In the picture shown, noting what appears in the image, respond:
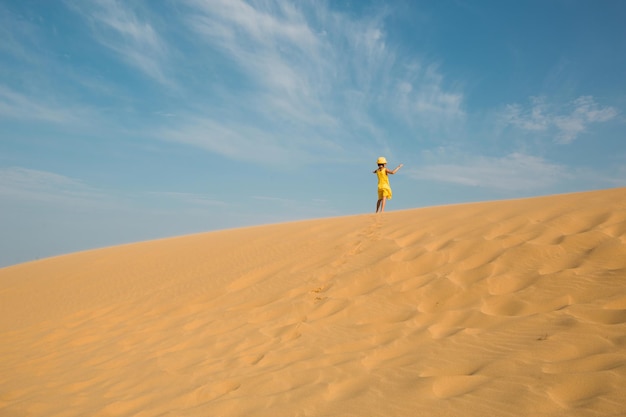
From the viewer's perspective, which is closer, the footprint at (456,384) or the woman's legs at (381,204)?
the footprint at (456,384)

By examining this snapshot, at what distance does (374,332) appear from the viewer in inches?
117

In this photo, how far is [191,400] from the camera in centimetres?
251

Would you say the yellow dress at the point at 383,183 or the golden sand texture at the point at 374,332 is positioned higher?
the yellow dress at the point at 383,183

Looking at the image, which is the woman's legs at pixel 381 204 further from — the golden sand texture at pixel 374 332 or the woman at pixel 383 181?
the golden sand texture at pixel 374 332

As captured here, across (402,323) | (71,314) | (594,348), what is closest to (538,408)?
(594,348)

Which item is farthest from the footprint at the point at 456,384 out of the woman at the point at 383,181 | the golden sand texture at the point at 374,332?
the woman at the point at 383,181

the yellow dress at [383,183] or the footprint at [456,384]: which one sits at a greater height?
the yellow dress at [383,183]

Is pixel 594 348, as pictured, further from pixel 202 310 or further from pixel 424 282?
pixel 202 310

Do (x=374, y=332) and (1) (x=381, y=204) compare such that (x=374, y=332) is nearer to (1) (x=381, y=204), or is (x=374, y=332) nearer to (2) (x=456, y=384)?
(2) (x=456, y=384)

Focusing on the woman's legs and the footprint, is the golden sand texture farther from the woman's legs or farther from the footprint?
the woman's legs

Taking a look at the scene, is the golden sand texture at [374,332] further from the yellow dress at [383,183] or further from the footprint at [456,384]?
the yellow dress at [383,183]

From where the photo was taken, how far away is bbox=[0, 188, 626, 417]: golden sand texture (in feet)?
6.68

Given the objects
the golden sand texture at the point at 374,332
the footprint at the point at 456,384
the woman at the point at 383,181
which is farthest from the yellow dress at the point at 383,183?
the footprint at the point at 456,384

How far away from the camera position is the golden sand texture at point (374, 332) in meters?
2.04
